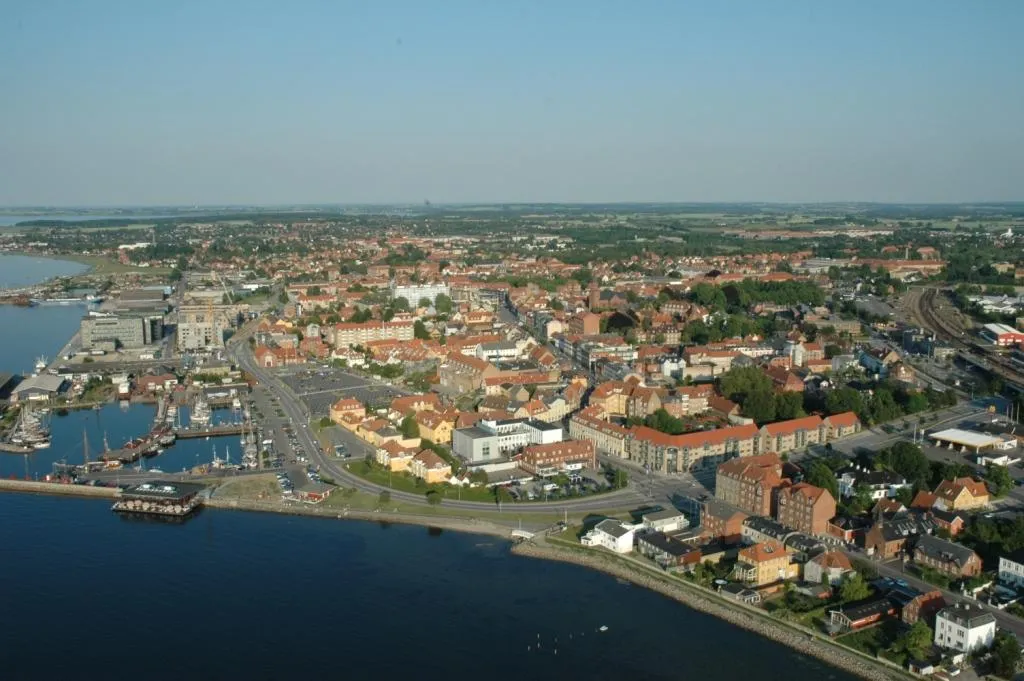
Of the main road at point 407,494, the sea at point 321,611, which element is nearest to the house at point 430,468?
the main road at point 407,494

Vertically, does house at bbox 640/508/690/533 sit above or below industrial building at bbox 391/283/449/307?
below

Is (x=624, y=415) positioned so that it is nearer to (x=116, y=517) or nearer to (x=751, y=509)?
(x=751, y=509)

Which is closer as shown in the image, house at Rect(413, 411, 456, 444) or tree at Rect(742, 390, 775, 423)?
house at Rect(413, 411, 456, 444)

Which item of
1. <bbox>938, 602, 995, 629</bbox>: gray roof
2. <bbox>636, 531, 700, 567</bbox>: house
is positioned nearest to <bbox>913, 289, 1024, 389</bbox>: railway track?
<bbox>636, 531, 700, 567</bbox>: house

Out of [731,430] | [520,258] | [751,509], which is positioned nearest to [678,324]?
[731,430]

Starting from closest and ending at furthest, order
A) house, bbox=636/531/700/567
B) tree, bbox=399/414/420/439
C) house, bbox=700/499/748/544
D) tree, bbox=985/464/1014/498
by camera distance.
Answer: house, bbox=636/531/700/567 < house, bbox=700/499/748/544 < tree, bbox=985/464/1014/498 < tree, bbox=399/414/420/439

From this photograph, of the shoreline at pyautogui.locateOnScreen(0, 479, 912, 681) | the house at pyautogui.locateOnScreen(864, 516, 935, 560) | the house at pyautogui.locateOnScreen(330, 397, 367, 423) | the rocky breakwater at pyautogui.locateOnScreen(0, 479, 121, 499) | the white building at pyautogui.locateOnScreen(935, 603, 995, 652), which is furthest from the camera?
the house at pyautogui.locateOnScreen(330, 397, 367, 423)

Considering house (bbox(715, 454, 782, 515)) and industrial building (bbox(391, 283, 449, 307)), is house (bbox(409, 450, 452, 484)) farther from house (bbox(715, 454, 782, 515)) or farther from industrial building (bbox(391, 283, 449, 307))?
industrial building (bbox(391, 283, 449, 307))

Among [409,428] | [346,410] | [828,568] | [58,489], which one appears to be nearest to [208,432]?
[346,410]

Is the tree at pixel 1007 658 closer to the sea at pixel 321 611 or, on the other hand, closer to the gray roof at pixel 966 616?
the gray roof at pixel 966 616
